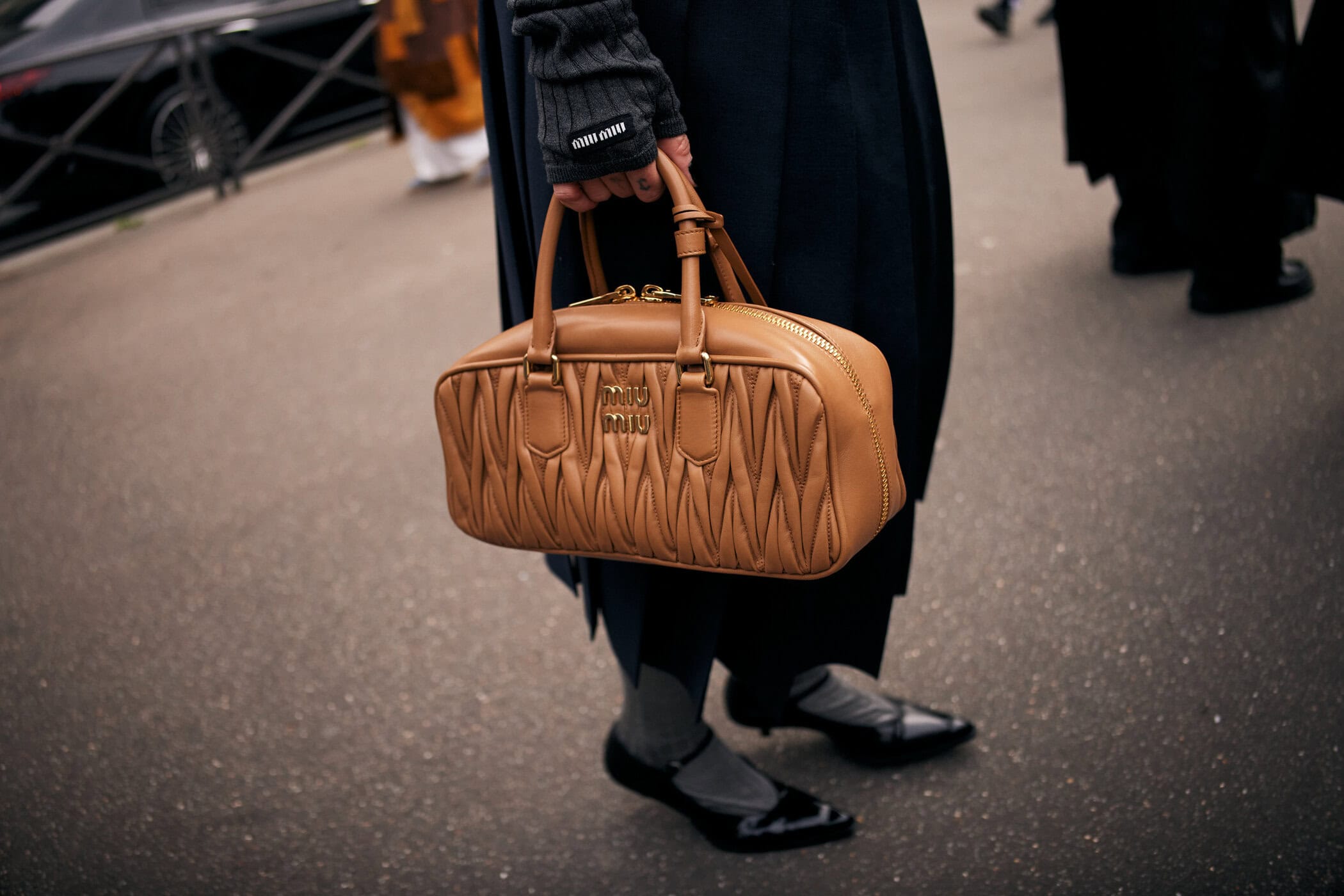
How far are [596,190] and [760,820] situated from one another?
1.01m

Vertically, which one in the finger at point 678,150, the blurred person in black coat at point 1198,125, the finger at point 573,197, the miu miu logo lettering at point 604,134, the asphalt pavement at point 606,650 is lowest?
the asphalt pavement at point 606,650

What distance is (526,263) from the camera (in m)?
1.43

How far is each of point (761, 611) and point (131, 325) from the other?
392 centimetres

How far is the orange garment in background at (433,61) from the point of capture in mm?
4887

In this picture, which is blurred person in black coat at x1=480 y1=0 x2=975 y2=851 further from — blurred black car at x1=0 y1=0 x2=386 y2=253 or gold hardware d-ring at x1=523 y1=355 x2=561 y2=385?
blurred black car at x1=0 y1=0 x2=386 y2=253

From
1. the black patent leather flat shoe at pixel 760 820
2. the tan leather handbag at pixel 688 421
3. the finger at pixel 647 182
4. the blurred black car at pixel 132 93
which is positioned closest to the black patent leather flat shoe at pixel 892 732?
the black patent leather flat shoe at pixel 760 820

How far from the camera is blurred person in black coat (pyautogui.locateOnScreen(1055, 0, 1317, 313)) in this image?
8.45 feet

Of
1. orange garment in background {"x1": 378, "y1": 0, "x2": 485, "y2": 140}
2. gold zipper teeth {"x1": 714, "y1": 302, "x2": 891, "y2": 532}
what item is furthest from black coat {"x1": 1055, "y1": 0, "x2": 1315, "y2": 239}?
orange garment in background {"x1": 378, "y1": 0, "x2": 485, "y2": 140}

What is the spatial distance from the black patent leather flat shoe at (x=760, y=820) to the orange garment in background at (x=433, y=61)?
13.6 feet

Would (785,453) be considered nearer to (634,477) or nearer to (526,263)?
(634,477)

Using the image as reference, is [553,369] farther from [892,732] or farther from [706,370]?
[892,732]

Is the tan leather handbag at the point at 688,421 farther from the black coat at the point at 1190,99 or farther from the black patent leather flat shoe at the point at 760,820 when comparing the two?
the black coat at the point at 1190,99

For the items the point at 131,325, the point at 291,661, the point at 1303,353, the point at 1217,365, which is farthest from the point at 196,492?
the point at 1303,353

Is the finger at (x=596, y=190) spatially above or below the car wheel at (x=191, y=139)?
above
